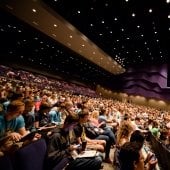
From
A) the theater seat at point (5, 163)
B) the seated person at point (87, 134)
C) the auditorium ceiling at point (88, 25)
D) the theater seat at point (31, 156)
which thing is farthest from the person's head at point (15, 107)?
the auditorium ceiling at point (88, 25)

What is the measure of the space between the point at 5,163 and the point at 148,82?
40.0m

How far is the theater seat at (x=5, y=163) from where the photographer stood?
101 inches

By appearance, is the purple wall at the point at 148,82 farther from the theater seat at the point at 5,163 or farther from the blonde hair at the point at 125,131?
the theater seat at the point at 5,163

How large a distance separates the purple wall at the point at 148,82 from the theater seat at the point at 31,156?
36.4 metres

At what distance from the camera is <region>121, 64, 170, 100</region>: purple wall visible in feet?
128

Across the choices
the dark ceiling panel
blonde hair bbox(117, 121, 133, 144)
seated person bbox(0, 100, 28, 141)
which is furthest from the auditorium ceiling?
seated person bbox(0, 100, 28, 141)

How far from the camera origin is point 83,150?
493 centimetres

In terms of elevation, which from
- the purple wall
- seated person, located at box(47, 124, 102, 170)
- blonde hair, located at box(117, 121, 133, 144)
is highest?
the purple wall

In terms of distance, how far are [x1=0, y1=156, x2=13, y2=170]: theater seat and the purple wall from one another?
37422mm

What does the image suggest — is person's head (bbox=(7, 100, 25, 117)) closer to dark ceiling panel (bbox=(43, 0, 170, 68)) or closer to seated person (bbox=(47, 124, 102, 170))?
seated person (bbox=(47, 124, 102, 170))

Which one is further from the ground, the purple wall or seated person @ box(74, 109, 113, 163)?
the purple wall

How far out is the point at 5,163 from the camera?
260cm

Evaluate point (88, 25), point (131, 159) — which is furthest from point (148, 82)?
point (131, 159)

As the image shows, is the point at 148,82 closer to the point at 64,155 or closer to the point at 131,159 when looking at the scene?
the point at 64,155
